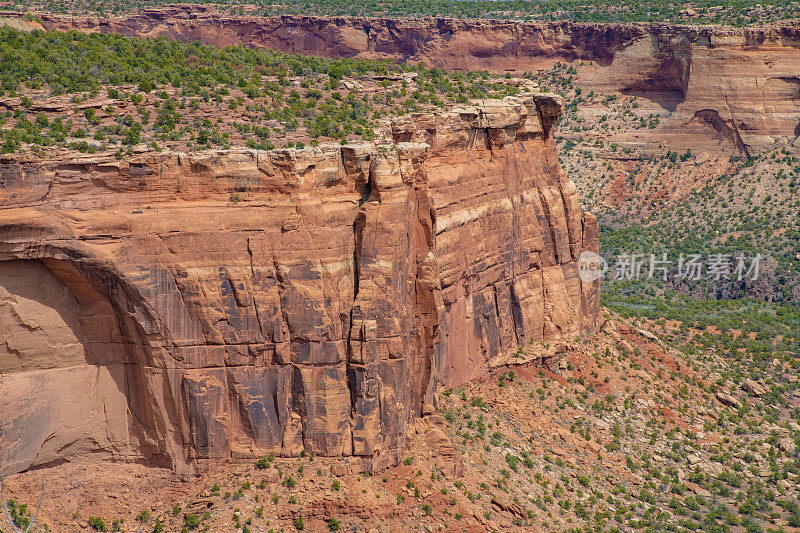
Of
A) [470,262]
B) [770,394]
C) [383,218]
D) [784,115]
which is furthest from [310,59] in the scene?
[784,115]

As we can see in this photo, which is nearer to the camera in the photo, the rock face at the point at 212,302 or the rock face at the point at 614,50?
the rock face at the point at 212,302

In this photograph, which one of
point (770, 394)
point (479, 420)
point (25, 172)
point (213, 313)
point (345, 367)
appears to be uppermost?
point (25, 172)

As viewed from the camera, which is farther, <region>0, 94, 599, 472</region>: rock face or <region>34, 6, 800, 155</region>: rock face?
<region>34, 6, 800, 155</region>: rock face

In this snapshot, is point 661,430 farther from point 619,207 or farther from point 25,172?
point 619,207

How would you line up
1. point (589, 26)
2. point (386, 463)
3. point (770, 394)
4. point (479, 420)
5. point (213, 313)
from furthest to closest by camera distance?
point (589, 26), point (770, 394), point (479, 420), point (386, 463), point (213, 313)
